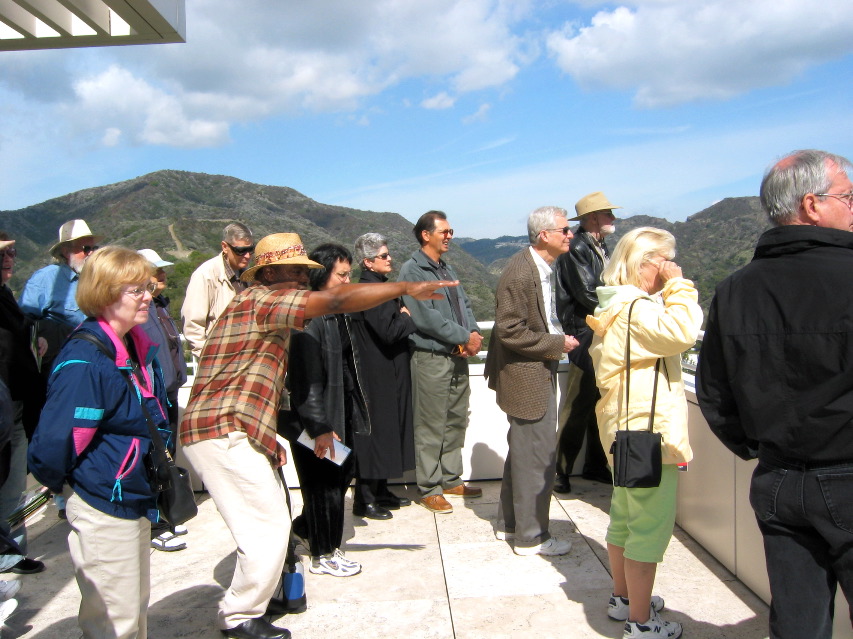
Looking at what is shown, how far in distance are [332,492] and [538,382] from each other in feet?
4.24

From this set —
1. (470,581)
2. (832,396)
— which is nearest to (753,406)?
(832,396)

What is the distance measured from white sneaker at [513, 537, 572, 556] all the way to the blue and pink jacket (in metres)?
2.27

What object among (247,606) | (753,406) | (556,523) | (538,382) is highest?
(753,406)

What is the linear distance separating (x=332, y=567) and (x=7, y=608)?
5.16 ft

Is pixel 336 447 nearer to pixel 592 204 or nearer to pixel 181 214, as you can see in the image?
pixel 592 204

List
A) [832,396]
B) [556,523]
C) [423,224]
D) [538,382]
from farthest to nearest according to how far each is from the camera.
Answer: [423,224] < [556,523] < [538,382] < [832,396]

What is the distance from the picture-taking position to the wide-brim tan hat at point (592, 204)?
202 inches

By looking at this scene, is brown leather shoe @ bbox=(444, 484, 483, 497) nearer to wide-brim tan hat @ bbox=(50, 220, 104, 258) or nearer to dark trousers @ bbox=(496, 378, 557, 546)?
dark trousers @ bbox=(496, 378, 557, 546)

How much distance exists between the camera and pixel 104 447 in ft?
8.26

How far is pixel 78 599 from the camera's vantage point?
12.5ft

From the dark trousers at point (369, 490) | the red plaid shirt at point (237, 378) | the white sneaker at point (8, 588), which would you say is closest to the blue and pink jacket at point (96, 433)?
the red plaid shirt at point (237, 378)

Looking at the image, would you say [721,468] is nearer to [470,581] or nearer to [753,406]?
[470,581]

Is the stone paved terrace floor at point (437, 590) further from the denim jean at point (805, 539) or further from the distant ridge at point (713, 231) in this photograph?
the distant ridge at point (713, 231)

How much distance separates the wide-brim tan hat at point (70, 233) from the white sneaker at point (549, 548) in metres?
3.31
